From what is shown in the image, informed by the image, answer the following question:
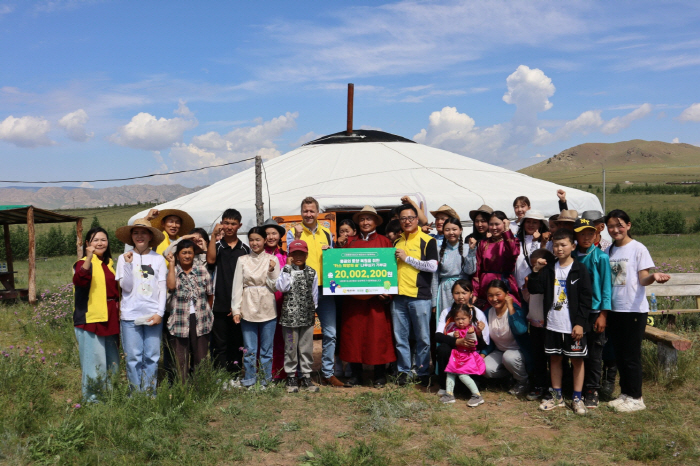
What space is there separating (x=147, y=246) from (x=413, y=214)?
6.83ft

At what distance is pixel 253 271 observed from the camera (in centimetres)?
416

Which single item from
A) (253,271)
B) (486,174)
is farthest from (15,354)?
(486,174)

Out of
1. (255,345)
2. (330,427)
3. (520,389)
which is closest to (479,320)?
(520,389)

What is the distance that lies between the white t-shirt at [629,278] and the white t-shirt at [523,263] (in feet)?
1.99

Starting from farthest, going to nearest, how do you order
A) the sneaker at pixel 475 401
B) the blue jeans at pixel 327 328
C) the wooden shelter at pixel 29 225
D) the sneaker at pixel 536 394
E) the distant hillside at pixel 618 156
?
the distant hillside at pixel 618 156, the wooden shelter at pixel 29 225, the blue jeans at pixel 327 328, the sneaker at pixel 536 394, the sneaker at pixel 475 401

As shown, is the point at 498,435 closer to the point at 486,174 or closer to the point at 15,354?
the point at 15,354

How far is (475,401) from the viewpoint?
4.00 metres

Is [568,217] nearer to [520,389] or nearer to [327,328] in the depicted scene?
[520,389]

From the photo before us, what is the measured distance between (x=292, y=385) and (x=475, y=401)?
4.81ft

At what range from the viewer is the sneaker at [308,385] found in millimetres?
4297

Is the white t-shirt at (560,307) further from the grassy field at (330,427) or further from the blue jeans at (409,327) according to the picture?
the blue jeans at (409,327)

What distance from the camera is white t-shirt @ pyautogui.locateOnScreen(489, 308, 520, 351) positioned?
13.7 feet

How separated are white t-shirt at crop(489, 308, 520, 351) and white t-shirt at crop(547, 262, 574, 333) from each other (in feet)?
1.46

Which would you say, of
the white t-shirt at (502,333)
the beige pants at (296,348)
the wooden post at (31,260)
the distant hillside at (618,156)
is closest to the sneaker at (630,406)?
the white t-shirt at (502,333)
